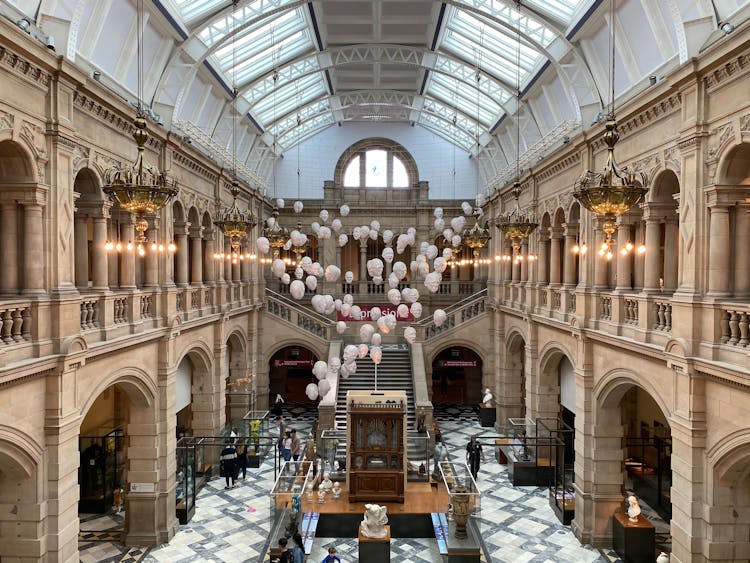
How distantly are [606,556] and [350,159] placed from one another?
22.1 metres

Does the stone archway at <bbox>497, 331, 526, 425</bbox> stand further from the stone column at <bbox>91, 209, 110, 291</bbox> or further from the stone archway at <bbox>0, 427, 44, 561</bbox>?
the stone archway at <bbox>0, 427, 44, 561</bbox>

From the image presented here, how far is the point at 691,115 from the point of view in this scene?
384 inches

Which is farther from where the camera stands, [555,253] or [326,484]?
[555,253]

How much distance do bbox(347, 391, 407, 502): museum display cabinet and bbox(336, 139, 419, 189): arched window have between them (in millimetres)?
16221

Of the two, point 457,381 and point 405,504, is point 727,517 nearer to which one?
point 405,504

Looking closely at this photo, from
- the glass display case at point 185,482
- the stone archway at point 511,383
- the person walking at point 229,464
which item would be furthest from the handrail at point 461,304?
the glass display case at point 185,482

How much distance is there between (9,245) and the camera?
9.40 meters

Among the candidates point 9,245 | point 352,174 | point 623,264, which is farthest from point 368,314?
point 9,245

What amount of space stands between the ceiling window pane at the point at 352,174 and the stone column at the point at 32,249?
21265 millimetres

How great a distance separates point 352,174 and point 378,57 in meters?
9.39

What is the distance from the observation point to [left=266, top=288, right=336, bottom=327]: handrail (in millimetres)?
25527

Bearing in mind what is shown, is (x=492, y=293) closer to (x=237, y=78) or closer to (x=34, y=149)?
(x=237, y=78)

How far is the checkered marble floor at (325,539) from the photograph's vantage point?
1320 cm

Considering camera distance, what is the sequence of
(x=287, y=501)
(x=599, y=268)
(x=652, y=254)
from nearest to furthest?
(x=652, y=254) < (x=287, y=501) < (x=599, y=268)
